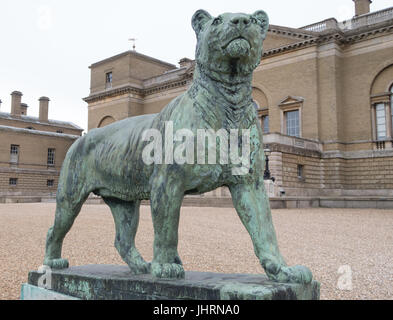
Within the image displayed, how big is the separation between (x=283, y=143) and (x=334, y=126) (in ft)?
17.1

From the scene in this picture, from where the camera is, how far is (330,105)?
87.4 ft

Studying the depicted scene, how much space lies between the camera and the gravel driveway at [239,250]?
14.8 feet

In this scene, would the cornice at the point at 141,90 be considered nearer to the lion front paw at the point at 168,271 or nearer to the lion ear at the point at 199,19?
the lion ear at the point at 199,19

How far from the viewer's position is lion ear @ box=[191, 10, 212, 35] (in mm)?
2383

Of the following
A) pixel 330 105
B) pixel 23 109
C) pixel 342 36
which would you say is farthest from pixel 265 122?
pixel 23 109

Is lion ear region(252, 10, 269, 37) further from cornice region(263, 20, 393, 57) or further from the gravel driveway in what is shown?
cornice region(263, 20, 393, 57)

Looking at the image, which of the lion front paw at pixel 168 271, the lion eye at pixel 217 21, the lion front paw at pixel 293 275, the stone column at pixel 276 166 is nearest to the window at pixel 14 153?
the stone column at pixel 276 166

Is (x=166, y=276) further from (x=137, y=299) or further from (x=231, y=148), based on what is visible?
(x=231, y=148)

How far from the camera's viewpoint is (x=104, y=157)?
9.27 feet

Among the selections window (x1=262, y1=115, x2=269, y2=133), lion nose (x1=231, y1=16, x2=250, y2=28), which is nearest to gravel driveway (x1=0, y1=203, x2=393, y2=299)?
lion nose (x1=231, y1=16, x2=250, y2=28)

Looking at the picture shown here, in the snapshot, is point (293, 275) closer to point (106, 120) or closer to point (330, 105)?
point (330, 105)

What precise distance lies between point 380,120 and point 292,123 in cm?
602

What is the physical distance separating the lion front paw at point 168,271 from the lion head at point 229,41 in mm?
1214
